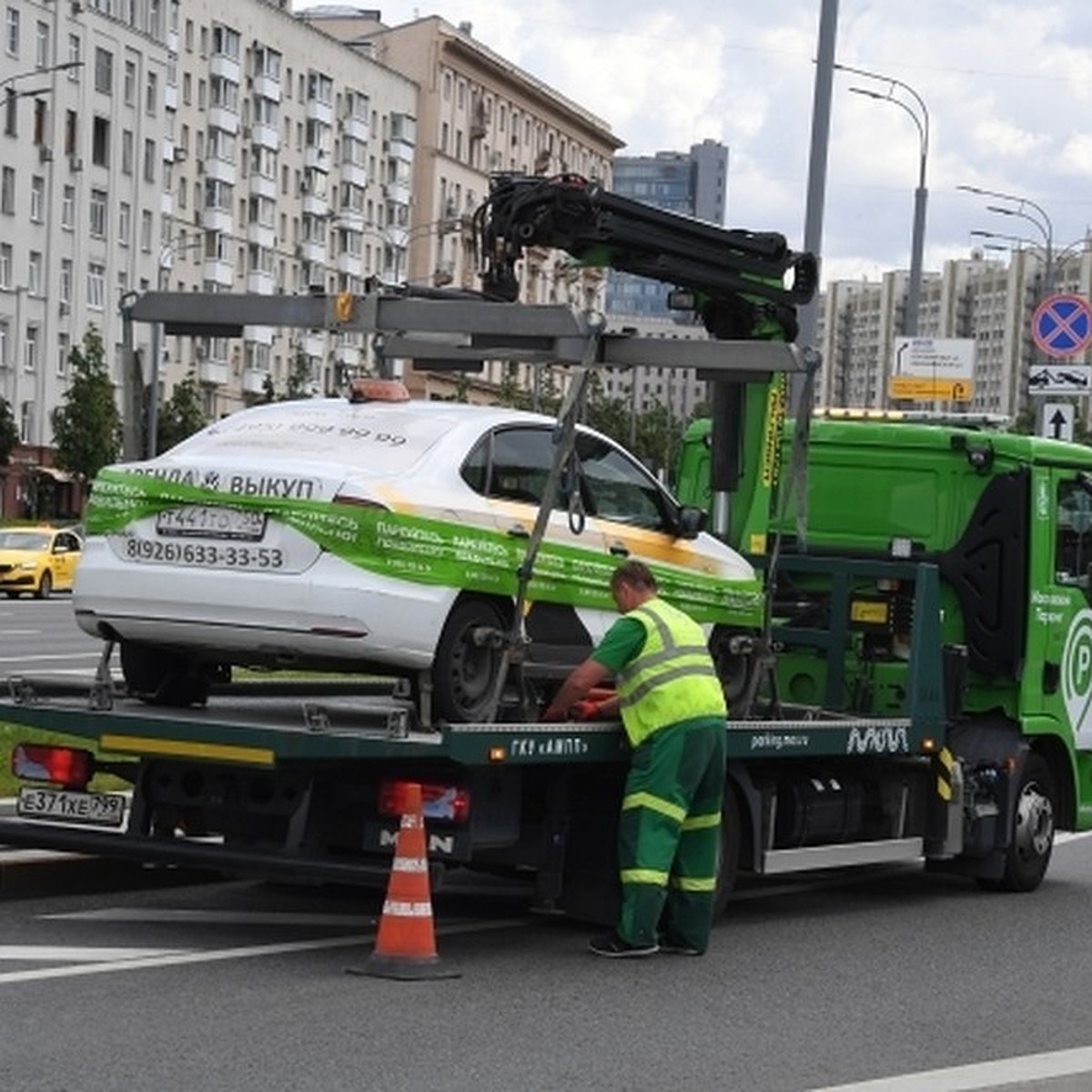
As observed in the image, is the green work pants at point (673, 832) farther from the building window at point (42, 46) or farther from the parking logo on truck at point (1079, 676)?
the building window at point (42, 46)

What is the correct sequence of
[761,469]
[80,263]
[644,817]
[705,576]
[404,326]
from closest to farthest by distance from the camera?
[644,817] → [404,326] → [705,576] → [761,469] → [80,263]

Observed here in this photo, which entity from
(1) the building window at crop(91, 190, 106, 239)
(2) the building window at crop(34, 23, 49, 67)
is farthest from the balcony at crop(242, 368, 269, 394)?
(2) the building window at crop(34, 23, 49, 67)

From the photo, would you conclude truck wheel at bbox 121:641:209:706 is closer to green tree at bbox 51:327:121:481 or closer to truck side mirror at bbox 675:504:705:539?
truck side mirror at bbox 675:504:705:539

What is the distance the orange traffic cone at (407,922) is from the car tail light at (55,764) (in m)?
1.87

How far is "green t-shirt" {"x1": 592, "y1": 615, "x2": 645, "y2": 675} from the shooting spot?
12.1 m

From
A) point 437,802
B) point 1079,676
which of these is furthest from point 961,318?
point 437,802

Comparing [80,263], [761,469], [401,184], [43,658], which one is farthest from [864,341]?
[761,469]

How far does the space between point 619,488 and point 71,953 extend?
3668mm

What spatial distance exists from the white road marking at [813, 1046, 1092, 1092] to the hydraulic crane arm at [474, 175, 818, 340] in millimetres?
4825

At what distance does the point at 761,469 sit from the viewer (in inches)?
607

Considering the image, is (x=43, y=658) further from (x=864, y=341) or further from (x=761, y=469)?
(x=864, y=341)

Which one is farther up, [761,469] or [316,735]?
[761,469]

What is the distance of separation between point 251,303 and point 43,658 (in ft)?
62.9

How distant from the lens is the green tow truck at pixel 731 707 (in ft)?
38.7
